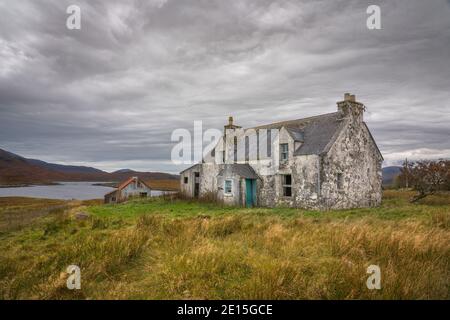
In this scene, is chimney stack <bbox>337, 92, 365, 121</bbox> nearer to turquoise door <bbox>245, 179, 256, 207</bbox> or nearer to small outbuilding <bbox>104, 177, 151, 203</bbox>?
turquoise door <bbox>245, 179, 256, 207</bbox>

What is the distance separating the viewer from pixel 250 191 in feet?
75.3

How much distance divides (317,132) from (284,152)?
2.58 meters

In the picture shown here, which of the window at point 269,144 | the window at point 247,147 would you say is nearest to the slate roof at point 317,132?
→ the window at point 269,144

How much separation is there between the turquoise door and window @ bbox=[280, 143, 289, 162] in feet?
10.1

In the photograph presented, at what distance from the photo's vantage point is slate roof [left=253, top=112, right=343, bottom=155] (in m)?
19.3

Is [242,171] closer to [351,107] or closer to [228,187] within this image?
[228,187]

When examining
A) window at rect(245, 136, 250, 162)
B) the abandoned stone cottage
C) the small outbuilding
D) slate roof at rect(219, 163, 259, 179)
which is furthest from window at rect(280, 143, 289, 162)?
the small outbuilding

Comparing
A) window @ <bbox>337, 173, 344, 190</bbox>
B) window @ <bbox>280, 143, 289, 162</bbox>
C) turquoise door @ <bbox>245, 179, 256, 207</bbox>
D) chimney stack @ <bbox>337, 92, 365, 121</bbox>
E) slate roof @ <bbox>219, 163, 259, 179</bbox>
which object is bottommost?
turquoise door @ <bbox>245, 179, 256, 207</bbox>

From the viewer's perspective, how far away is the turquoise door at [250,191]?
74.4 ft

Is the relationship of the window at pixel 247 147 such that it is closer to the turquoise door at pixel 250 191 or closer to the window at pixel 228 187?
the turquoise door at pixel 250 191

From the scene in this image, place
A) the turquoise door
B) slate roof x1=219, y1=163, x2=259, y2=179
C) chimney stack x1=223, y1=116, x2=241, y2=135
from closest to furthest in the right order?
slate roof x1=219, y1=163, x2=259, y2=179
the turquoise door
chimney stack x1=223, y1=116, x2=241, y2=135

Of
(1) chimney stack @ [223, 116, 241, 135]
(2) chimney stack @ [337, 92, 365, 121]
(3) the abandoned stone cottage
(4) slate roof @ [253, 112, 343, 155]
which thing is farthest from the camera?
(1) chimney stack @ [223, 116, 241, 135]

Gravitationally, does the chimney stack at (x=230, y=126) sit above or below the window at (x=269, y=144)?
above
